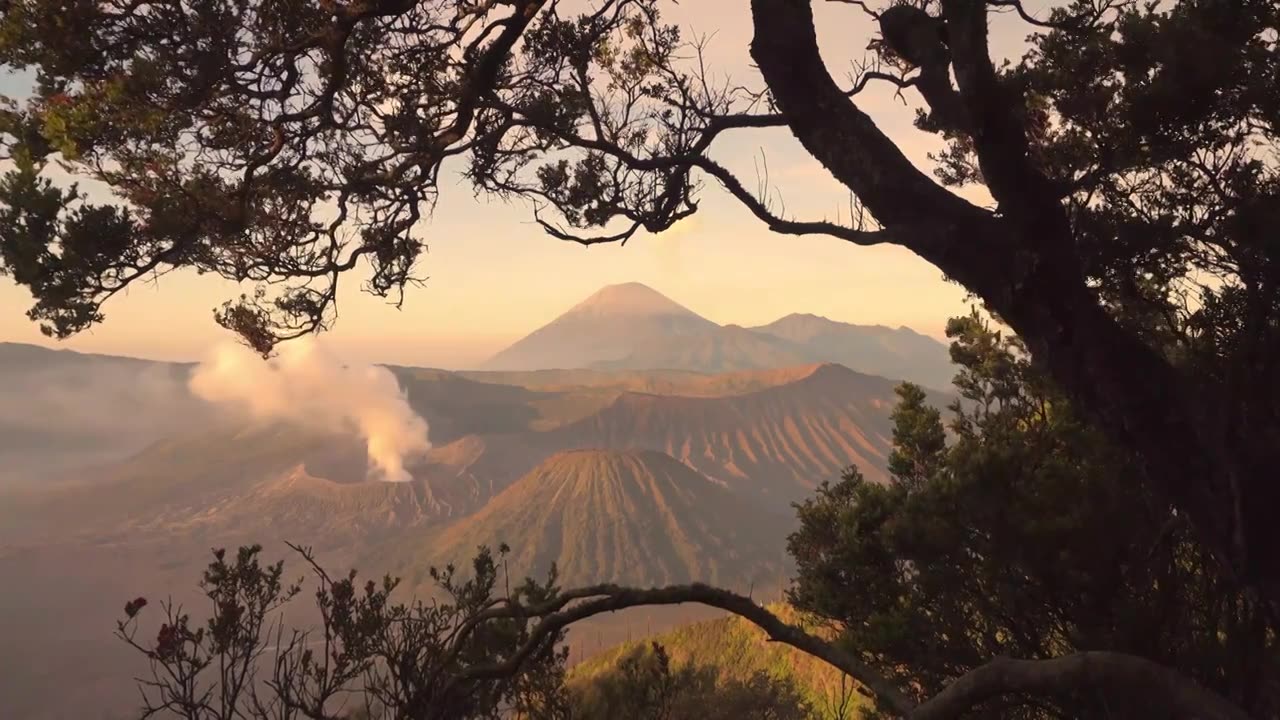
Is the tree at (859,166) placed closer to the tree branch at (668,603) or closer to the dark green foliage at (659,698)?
the tree branch at (668,603)

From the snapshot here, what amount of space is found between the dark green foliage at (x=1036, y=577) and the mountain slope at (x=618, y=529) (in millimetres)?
103647

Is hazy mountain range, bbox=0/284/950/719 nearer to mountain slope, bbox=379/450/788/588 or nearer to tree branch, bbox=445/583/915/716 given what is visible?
mountain slope, bbox=379/450/788/588

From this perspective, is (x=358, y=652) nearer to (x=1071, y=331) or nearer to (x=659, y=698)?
(x=659, y=698)

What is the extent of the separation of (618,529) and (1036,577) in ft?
418

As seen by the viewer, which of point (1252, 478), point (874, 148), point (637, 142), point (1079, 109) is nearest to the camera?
point (1252, 478)

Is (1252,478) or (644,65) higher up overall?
(644,65)

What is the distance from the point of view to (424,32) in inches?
224

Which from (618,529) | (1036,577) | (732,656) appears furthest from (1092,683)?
(618,529)

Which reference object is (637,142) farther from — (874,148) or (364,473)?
(364,473)

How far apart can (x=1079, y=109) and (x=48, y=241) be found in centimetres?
723

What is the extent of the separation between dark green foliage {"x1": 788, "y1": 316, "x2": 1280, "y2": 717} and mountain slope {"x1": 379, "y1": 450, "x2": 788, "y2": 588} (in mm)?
103647

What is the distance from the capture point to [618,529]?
128 metres

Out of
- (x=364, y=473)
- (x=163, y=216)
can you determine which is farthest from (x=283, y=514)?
(x=163, y=216)

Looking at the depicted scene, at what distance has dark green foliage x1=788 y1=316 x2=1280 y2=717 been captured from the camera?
3623 millimetres
